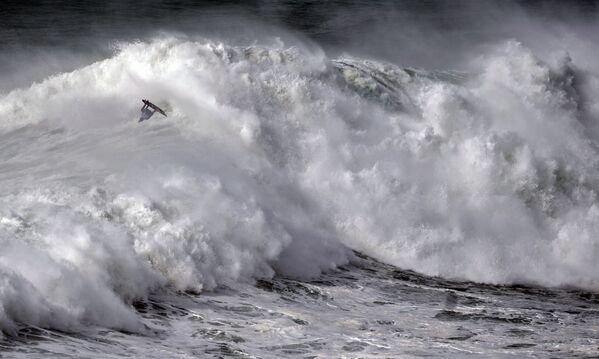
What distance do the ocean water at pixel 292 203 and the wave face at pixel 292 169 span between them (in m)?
0.04

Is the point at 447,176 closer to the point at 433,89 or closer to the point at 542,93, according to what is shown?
the point at 433,89

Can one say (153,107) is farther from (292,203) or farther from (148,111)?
(292,203)

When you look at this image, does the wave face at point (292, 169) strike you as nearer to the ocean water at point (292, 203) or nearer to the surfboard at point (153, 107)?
the ocean water at point (292, 203)

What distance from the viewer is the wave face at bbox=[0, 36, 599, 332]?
15625mm

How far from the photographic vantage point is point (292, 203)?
18734 mm

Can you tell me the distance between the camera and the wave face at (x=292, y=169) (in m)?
15.6

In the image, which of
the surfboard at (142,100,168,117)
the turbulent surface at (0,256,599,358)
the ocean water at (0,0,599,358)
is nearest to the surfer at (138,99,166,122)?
the surfboard at (142,100,168,117)

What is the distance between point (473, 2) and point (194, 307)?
29.0 metres

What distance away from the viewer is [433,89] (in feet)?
75.6

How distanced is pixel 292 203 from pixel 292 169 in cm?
119

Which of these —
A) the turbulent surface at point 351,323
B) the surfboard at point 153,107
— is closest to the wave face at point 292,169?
the surfboard at point 153,107

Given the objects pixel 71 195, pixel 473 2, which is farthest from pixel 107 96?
pixel 473 2

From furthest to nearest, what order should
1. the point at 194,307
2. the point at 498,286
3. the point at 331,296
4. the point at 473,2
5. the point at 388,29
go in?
the point at 473,2 < the point at 388,29 < the point at 498,286 < the point at 331,296 < the point at 194,307

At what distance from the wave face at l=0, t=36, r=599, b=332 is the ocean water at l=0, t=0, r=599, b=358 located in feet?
0.15
